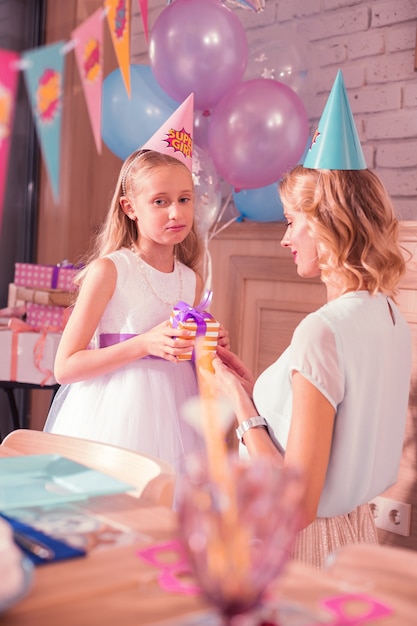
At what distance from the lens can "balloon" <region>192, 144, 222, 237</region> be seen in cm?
240

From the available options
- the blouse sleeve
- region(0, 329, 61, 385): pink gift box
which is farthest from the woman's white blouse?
region(0, 329, 61, 385): pink gift box

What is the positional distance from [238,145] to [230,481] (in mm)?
1825

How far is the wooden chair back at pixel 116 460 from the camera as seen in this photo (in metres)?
1.10

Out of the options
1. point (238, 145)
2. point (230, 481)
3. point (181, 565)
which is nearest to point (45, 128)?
point (238, 145)

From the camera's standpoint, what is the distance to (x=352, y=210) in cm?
149

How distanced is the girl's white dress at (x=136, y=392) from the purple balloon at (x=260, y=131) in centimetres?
46

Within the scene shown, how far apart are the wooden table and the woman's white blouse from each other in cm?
51

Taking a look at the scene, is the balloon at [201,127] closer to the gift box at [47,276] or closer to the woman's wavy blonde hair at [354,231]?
the gift box at [47,276]

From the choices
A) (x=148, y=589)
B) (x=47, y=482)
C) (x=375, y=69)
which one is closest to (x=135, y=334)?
(x=47, y=482)

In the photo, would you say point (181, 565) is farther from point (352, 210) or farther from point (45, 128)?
point (45, 128)

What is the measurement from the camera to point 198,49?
7.64 feet

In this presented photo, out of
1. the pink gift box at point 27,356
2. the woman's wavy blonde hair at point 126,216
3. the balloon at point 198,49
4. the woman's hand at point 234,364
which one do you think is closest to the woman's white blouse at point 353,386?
the woman's hand at point 234,364

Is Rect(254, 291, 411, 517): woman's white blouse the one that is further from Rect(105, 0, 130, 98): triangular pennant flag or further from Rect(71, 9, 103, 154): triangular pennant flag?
Rect(105, 0, 130, 98): triangular pennant flag

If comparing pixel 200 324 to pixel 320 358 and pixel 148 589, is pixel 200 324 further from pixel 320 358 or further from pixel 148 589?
pixel 148 589
